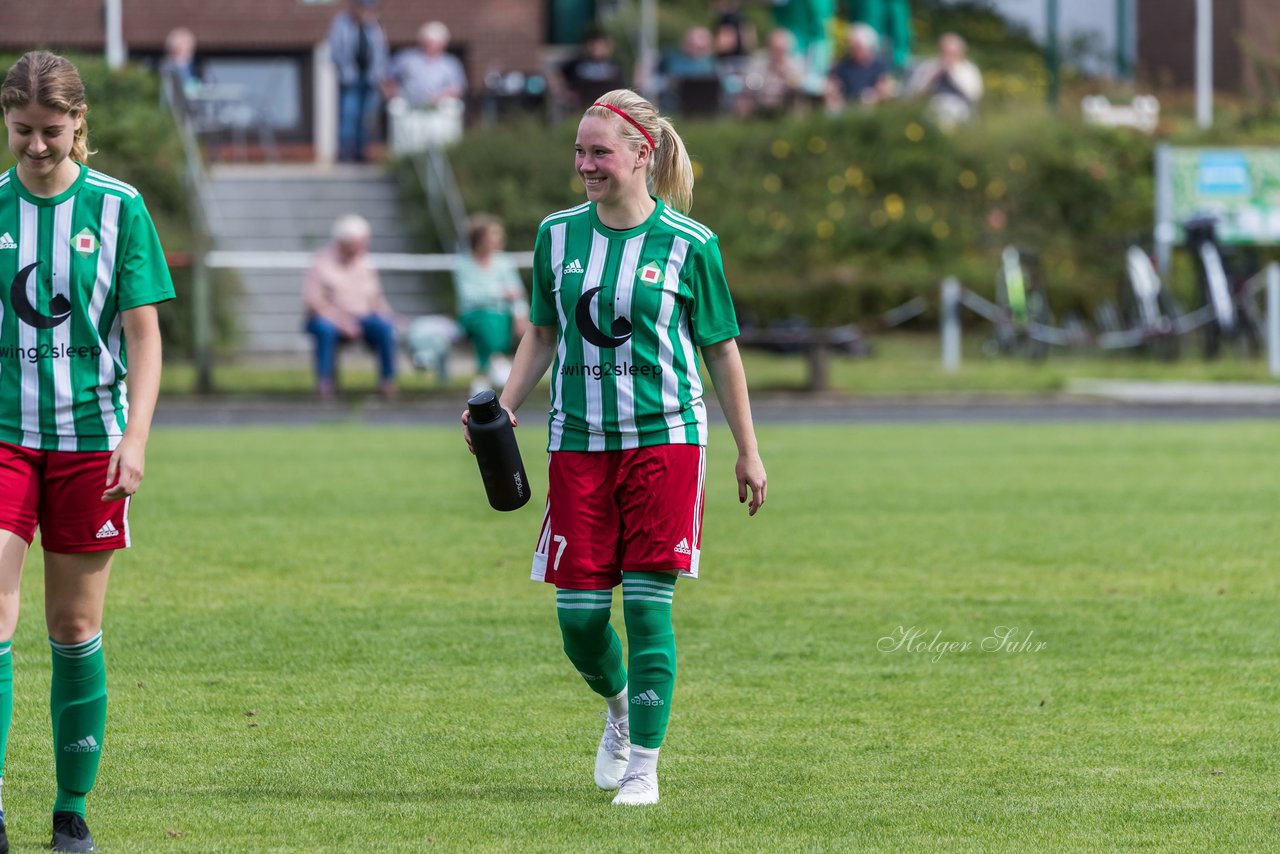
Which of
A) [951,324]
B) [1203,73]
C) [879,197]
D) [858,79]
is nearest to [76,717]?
[951,324]

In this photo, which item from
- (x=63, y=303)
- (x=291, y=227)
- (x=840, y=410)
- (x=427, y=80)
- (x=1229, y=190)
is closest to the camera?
(x=63, y=303)

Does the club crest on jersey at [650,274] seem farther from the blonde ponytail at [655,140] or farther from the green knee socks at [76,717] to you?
the green knee socks at [76,717]

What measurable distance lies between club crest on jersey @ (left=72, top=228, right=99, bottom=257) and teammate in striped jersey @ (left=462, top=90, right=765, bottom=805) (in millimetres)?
1196

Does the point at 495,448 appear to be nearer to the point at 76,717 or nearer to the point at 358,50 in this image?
the point at 76,717

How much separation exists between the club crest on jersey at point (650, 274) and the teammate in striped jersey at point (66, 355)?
3.89 ft

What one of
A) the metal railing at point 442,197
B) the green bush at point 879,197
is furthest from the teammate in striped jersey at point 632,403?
the green bush at point 879,197

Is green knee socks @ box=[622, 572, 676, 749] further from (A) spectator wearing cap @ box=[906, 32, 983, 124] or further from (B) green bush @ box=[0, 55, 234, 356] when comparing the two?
(A) spectator wearing cap @ box=[906, 32, 983, 124]

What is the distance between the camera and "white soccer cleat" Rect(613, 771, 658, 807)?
5.06 m

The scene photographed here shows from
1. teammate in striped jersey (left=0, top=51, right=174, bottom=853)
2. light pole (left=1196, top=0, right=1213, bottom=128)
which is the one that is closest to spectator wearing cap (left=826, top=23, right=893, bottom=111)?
light pole (left=1196, top=0, right=1213, bottom=128)

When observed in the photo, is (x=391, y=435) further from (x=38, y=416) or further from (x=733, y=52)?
(x=733, y=52)

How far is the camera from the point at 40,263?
4.52 metres

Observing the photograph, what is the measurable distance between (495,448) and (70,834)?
4.69 ft

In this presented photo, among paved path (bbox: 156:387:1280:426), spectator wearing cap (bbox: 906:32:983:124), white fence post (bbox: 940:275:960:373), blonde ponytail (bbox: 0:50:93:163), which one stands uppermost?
spectator wearing cap (bbox: 906:32:983:124)

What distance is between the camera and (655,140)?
520 cm
